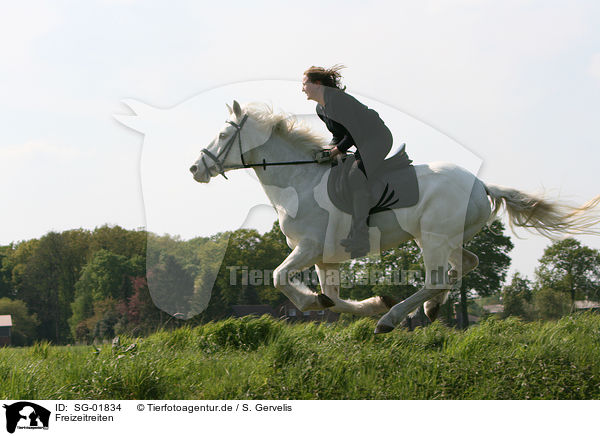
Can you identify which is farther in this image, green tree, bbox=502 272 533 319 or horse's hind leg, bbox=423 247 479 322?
green tree, bbox=502 272 533 319

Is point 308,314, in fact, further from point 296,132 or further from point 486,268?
point 486,268

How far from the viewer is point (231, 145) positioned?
6727 millimetres

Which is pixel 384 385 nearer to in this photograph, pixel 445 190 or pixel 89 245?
pixel 445 190

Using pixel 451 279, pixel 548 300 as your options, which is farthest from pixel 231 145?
pixel 548 300

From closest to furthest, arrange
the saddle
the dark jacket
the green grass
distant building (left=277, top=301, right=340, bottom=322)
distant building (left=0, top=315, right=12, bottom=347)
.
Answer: the green grass → the dark jacket → the saddle → distant building (left=277, top=301, right=340, bottom=322) → distant building (left=0, top=315, right=12, bottom=347)

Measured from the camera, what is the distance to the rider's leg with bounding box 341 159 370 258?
6441mm

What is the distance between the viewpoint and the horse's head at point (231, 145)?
6.64 metres

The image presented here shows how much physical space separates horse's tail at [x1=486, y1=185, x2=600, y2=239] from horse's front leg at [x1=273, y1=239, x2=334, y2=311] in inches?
101

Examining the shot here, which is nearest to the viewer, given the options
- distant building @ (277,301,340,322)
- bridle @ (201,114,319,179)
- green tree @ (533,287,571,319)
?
bridle @ (201,114,319,179)

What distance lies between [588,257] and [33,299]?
138 ft

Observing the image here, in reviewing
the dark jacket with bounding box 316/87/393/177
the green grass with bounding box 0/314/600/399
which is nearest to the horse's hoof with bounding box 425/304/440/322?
the green grass with bounding box 0/314/600/399

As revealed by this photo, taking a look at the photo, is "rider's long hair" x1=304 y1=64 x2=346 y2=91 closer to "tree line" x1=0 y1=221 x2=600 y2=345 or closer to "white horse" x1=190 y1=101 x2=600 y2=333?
"white horse" x1=190 y1=101 x2=600 y2=333

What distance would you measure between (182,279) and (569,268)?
31.2 m
